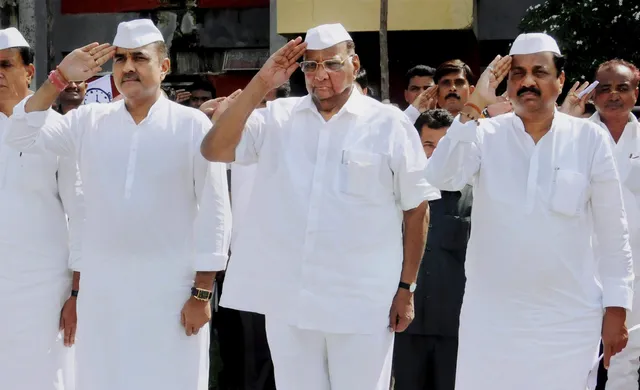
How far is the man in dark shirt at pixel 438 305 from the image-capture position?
239 inches

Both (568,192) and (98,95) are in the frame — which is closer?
(568,192)

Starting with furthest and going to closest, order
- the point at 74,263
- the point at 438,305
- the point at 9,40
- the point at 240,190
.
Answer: the point at 240,190
the point at 438,305
the point at 9,40
the point at 74,263

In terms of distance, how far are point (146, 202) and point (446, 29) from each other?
12.5 meters

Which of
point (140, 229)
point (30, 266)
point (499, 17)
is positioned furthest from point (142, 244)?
point (499, 17)

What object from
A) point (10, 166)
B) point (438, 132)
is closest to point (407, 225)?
point (438, 132)

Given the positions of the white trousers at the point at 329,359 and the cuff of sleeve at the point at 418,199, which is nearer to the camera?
the white trousers at the point at 329,359

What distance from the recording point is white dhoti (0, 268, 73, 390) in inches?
216

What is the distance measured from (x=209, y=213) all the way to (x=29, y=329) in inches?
53.2

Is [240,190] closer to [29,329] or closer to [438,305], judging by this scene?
[438,305]

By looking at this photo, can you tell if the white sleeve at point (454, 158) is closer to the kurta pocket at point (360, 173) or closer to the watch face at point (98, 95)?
the kurta pocket at point (360, 173)

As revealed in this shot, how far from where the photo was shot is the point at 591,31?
42.9 ft

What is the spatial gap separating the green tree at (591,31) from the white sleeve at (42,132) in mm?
8959

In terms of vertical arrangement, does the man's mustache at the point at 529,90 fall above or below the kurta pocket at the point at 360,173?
above

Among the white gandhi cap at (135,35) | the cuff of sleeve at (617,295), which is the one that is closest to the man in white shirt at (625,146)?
the cuff of sleeve at (617,295)
